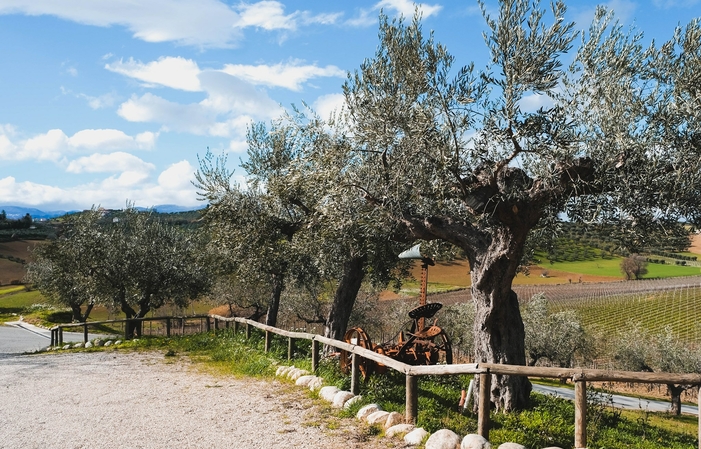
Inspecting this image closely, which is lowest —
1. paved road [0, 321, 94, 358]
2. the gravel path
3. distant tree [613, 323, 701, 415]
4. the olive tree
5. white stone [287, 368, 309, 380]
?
distant tree [613, 323, 701, 415]

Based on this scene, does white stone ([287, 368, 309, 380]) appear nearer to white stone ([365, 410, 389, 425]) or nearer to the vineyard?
white stone ([365, 410, 389, 425])

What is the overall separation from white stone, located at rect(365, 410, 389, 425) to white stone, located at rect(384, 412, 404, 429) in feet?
0.41

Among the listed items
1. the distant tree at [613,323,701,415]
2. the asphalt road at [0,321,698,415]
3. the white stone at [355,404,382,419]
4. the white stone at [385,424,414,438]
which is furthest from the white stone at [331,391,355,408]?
the distant tree at [613,323,701,415]

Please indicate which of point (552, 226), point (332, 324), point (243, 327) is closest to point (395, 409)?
point (552, 226)

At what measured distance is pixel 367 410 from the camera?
32.0 ft

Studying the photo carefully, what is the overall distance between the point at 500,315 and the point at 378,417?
3.29 metres

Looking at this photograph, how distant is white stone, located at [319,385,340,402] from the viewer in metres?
11.1

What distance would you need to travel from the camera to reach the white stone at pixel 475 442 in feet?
24.7

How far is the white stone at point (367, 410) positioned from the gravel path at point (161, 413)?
0.19 m

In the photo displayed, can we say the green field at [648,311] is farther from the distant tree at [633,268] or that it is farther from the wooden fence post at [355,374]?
the wooden fence post at [355,374]

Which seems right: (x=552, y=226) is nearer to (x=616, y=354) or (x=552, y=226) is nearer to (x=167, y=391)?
(x=167, y=391)

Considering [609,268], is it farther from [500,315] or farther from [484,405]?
[484,405]

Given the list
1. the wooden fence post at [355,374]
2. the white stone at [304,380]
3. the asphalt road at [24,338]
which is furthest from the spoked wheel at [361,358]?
the asphalt road at [24,338]

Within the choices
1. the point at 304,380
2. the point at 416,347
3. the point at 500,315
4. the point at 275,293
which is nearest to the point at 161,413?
the point at 304,380
